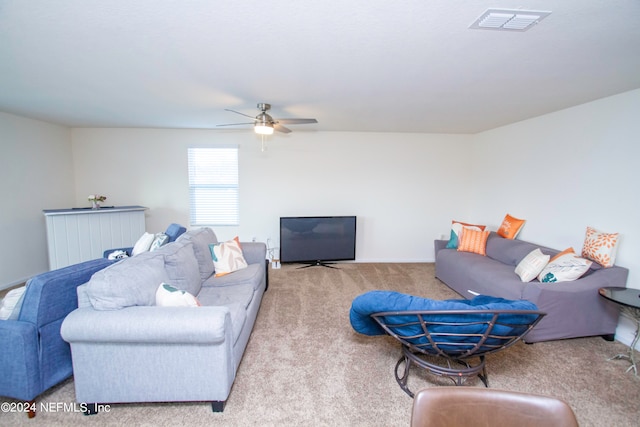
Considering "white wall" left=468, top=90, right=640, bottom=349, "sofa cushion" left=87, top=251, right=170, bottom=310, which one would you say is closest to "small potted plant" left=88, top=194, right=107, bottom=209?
"sofa cushion" left=87, top=251, right=170, bottom=310

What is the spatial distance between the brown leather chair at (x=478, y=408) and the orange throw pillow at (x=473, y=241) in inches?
135

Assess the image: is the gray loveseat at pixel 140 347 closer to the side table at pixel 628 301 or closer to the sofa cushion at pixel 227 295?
the sofa cushion at pixel 227 295

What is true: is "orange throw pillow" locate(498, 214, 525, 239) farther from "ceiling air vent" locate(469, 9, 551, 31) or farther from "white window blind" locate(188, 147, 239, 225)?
"white window blind" locate(188, 147, 239, 225)

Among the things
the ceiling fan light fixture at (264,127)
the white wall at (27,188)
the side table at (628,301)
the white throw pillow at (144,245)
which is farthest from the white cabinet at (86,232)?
the side table at (628,301)

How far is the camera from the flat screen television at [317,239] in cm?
461

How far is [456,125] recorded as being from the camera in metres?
4.20

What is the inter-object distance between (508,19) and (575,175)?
2.57 meters

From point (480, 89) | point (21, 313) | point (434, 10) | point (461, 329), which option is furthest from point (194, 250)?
point (480, 89)

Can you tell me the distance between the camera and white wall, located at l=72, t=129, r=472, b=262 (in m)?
4.72

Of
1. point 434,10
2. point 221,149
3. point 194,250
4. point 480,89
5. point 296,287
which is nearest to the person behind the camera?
point 434,10

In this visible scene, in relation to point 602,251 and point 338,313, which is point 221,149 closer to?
point 338,313

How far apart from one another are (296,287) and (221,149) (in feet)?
9.05

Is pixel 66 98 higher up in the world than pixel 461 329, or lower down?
higher up

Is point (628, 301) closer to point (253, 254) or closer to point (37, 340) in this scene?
point (253, 254)
